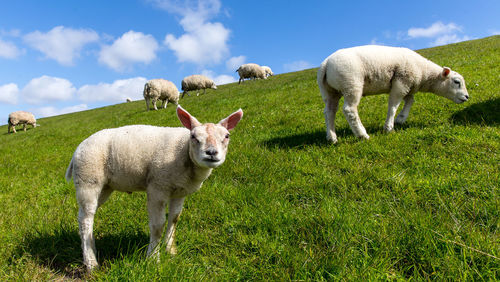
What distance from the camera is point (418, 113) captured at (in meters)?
6.82

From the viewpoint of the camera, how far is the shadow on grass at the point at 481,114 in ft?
18.3

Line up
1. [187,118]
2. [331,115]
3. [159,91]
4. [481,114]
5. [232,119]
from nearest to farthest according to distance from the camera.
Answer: [187,118], [232,119], [331,115], [481,114], [159,91]

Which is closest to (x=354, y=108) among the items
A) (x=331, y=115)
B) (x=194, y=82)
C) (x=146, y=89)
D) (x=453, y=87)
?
(x=331, y=115)

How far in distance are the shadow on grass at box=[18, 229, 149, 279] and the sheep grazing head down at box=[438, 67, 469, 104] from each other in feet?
22.5

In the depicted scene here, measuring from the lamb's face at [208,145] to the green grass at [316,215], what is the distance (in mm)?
951

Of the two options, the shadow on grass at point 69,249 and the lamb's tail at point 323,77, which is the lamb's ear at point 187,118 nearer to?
the shadow on grass at point 69,249

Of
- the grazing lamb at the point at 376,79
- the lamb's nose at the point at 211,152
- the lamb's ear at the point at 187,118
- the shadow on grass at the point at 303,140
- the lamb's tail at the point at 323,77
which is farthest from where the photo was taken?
the shadow on grass at the point at 303,140

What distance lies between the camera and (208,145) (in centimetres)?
252

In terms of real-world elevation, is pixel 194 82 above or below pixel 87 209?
above

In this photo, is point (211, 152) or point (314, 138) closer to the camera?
point (211, 152)

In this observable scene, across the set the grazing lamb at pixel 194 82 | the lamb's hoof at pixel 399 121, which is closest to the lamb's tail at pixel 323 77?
the lamb's hoof at pixel 399 121

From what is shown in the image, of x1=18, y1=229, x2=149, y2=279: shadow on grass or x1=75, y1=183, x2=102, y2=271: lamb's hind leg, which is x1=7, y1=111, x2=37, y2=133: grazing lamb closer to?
x1=18, y1=229, x2=149, y2=279: shadow on grass

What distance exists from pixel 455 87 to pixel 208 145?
635 centimetres

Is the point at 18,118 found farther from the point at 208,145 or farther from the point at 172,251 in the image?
the point at 208,145
